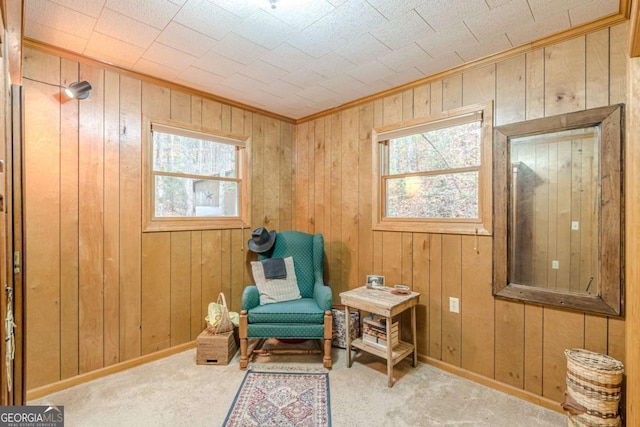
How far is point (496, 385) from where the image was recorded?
86.8 inches

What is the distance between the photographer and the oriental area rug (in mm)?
1855

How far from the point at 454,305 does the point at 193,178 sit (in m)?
2.55

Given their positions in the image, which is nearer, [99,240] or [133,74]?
[99,240]

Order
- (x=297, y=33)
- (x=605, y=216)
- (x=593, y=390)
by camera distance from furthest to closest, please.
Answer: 1. (x=297, y=33)
2. (x=605, y=216)
3. (x=593, y=390)

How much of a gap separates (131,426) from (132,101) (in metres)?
2.31

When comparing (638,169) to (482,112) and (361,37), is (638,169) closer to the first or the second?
(482,112)

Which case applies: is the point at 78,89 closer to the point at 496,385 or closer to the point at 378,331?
the point at 378,331

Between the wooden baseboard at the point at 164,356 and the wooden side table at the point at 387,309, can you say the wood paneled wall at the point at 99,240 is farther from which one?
the wooden side table at the point at 387,309

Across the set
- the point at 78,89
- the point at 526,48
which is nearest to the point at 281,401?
the point at 78,89

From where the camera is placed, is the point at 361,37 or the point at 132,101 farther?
the point at 132,101

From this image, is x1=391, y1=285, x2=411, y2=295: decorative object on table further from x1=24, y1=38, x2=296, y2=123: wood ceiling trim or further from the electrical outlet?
x1=24, y1=38, x2=296, y2=123: wood ceiling trim

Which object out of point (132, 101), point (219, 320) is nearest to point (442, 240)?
point (219, 320)

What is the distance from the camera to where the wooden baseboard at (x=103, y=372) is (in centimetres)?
209

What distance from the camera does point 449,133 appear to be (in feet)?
8.42
